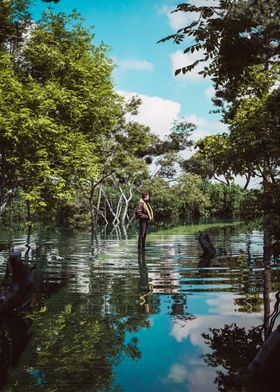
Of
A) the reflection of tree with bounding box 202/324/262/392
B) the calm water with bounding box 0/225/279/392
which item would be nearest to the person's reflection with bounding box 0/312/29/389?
the calm water with bounding box 0/225/279/392

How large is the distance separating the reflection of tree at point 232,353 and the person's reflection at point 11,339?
7.02ft

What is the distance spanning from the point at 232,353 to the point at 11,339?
2738mm

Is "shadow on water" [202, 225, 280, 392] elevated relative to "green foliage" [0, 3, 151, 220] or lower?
lower

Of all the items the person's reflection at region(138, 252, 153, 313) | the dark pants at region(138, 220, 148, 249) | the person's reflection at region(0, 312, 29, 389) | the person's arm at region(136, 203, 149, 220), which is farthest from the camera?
the dark pants at region(138, 220, 148, 249)

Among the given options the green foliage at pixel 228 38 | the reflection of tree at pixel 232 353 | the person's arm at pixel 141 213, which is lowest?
the reflection of tree at pixel 232 353

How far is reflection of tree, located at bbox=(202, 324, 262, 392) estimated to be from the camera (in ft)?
11.6

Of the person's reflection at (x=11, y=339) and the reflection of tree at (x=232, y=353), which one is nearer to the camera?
the reflection of tree at (x=232, y=353)

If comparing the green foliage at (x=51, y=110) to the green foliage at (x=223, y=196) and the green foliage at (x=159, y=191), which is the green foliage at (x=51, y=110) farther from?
the green foliage at (x=223, y=196)

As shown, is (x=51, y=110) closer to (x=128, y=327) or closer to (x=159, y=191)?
(x=128, y=327)

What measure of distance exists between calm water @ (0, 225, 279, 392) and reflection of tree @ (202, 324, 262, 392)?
3 centimetres

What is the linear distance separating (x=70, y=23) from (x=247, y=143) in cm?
1468

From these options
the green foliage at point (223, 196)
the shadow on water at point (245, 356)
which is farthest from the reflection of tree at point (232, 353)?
the green foliage at point (223, 196)

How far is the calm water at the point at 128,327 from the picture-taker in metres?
3.71

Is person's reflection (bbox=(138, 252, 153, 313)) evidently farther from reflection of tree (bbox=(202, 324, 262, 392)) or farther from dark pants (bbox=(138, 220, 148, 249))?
dark pants (bbox=(138, 220, 148, 249))
